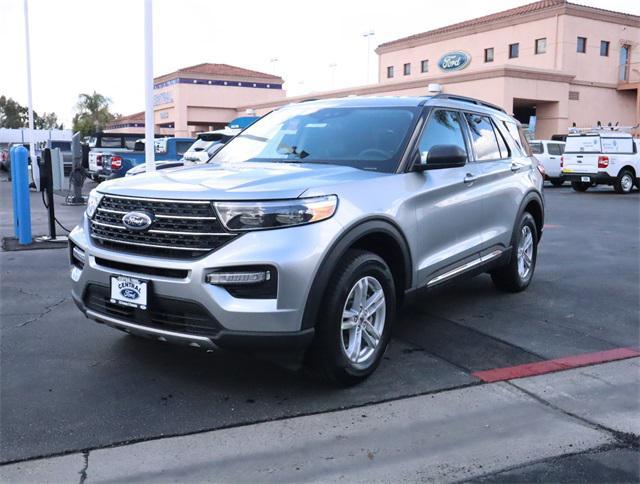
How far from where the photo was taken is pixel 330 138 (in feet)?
16.5

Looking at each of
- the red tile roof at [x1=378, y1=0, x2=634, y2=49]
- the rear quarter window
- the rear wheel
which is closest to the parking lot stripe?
the rear quarter window

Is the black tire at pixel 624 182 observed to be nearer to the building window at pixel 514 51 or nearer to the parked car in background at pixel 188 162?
the parked car in background at pixel 188 162

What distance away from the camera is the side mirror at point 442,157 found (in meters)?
4.57

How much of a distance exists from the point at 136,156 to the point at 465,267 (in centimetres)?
1680

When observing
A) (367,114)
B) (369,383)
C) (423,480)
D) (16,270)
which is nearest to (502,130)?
(367,114)

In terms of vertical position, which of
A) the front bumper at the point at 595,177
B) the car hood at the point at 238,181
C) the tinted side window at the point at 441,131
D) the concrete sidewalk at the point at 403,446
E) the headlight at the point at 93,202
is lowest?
the concrete sidewalk at the point at 403,446

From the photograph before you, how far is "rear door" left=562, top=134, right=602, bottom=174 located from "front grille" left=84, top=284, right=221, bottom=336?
20.2 metres

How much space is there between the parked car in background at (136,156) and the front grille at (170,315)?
16.4 meters

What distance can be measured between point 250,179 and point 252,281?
713 mm

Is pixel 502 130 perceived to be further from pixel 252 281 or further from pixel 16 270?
pixel 16 270

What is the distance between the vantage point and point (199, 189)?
12.4ft

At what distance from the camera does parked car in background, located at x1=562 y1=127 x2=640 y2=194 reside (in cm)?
2125

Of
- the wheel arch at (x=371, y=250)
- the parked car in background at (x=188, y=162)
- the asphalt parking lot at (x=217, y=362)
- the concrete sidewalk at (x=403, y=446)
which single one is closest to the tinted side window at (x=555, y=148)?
the parked car in background at (x=188, y=162)

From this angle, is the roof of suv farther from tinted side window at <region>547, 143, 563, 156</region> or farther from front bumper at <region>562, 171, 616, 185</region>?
tinted side window at <region>547, 143, 563, 156</region>
